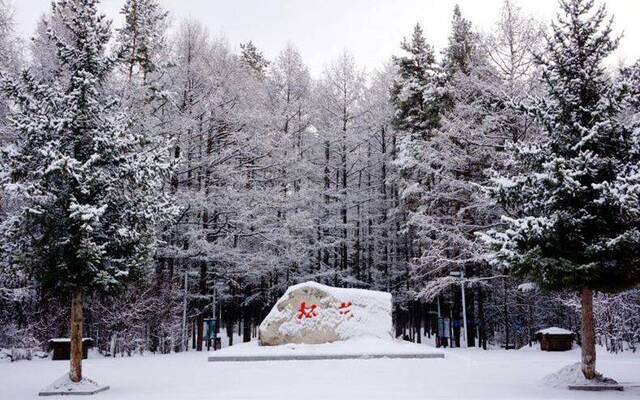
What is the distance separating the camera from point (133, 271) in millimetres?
10484

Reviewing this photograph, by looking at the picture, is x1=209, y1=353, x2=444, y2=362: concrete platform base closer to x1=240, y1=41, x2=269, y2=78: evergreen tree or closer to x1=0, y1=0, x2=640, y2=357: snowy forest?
x1=0, y1=0, x2=640, y2=357: snowy forest

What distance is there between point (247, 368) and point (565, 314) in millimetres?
19432

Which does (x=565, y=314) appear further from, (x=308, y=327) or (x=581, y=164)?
(x=581, y=164)

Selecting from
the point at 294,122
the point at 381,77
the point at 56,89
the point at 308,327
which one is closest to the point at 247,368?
the point at 308,327

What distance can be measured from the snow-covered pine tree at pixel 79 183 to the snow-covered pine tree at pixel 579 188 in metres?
6.92

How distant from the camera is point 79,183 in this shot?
10.0 meters

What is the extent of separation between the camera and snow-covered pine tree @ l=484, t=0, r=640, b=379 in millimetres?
9234

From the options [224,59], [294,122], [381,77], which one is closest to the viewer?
[224,59]

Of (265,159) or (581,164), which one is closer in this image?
(581,164)

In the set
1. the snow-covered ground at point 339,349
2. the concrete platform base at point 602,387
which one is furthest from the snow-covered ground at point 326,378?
the snow-covered ground at point 339,349

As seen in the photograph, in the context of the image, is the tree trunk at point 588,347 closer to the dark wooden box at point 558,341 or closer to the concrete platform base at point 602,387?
the concrete platform base at point 602,387

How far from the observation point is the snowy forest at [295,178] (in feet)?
32.1

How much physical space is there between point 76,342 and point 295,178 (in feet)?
61.7

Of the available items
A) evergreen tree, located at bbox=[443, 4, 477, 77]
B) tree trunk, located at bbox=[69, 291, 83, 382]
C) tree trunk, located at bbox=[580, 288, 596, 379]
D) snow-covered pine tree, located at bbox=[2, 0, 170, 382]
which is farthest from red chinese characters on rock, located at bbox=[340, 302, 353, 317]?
evergreen tree, located at bbox=[443, 4, 477, 77]
